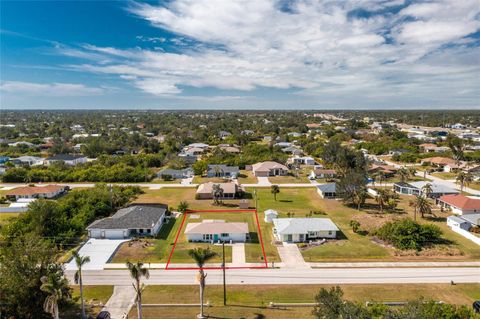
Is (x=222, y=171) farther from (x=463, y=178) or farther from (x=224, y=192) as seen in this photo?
(x=463, y=178)

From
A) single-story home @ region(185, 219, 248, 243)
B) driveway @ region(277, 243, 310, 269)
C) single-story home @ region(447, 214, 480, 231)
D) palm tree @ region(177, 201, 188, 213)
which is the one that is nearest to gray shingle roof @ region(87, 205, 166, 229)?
palm tree @ region(177, 201, 188, 213)

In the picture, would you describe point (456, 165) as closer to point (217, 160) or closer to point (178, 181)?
point (217, 160)

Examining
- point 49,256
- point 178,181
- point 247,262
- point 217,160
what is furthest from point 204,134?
point 49,256

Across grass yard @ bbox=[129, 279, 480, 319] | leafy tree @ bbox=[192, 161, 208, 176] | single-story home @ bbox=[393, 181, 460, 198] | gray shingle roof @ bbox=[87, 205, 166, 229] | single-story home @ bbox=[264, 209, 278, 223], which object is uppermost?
leafy tree @ bbox=[192, 161, 208, 176]

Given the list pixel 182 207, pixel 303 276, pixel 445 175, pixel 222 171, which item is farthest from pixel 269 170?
pixel 303 276

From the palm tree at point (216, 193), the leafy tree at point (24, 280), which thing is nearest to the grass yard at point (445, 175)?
the palm tree at point (216, 193)

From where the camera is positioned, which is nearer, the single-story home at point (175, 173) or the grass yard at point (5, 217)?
the grass yard at point (5, 217)

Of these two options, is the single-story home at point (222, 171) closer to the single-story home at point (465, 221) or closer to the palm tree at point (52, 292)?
the single-story home at point (465, 221)

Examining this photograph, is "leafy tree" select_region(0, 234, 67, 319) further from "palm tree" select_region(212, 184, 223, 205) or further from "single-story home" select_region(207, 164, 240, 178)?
"single-story home" select_region(207, 164, 240, 178)
